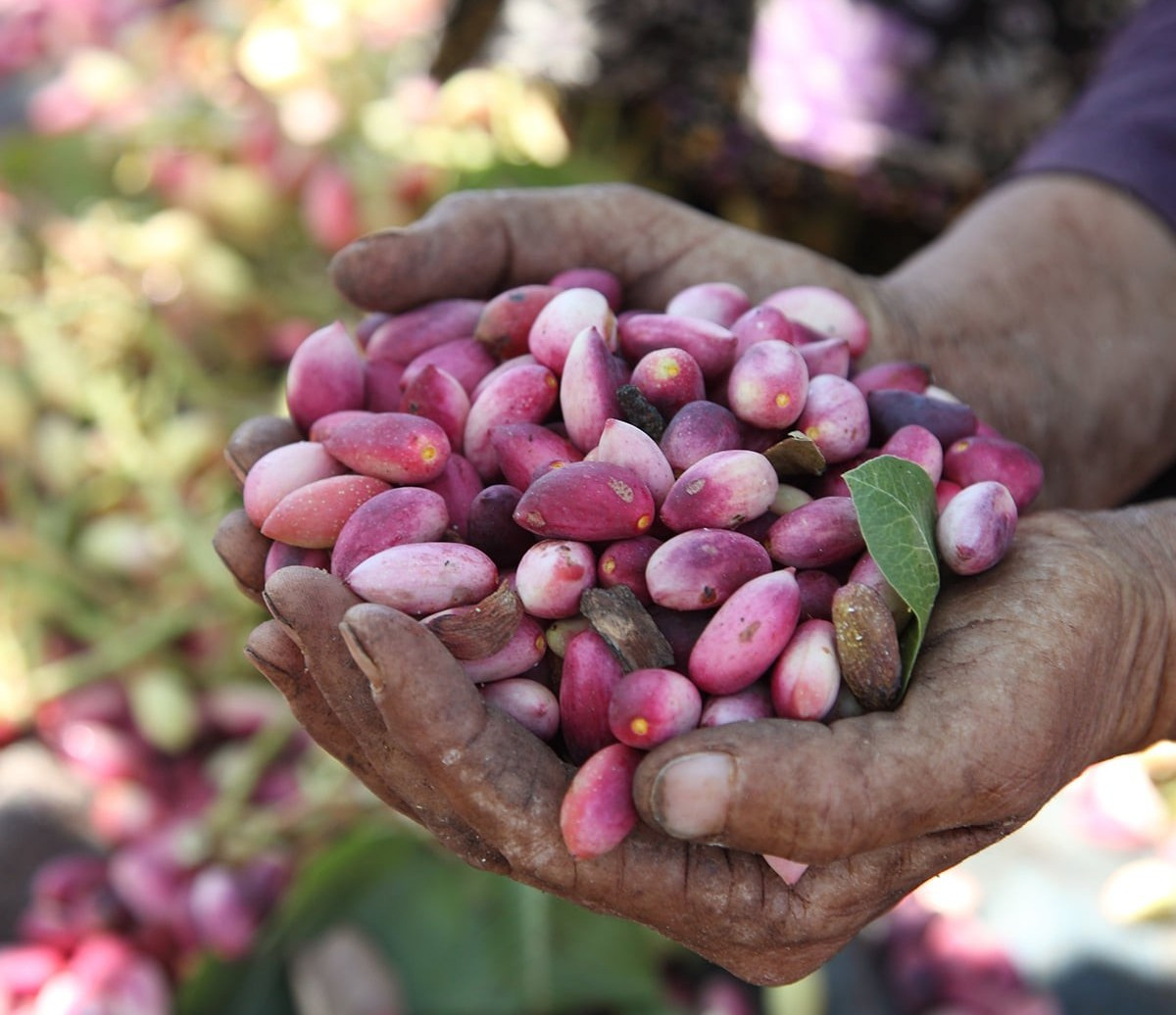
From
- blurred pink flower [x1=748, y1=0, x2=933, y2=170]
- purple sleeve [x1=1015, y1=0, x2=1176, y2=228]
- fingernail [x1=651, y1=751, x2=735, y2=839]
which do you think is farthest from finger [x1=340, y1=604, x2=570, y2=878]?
blurred pink flower [x1=748, y1=0, x2=933, y2=170]

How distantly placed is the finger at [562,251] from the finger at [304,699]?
475mm

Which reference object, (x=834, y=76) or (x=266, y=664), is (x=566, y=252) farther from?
(x=834, y=76)

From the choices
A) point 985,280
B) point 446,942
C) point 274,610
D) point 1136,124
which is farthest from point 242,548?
point 1136,124

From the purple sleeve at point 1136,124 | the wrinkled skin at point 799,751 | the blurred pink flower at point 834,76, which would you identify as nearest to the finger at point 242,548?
the wrinkled skin at point 799,751

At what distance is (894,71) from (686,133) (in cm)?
42

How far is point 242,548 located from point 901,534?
62cm

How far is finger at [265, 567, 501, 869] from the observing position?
0.83 m

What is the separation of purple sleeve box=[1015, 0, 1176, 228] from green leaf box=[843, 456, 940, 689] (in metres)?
0.95

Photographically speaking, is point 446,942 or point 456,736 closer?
point 456,736

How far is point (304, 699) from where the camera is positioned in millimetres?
921

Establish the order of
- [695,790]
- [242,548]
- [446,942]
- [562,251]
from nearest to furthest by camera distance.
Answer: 1. [695,790]
2. [242,548]
3. [562,251]
4. [446,942]

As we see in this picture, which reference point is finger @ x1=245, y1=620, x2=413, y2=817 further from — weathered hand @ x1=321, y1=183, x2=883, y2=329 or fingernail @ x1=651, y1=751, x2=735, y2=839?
weathered hand @ x1=321, y1=183, x2=883, y2=329

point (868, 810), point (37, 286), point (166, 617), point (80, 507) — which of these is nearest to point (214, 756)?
point (166, 617)

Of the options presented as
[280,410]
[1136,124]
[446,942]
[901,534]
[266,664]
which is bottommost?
[446,942]
